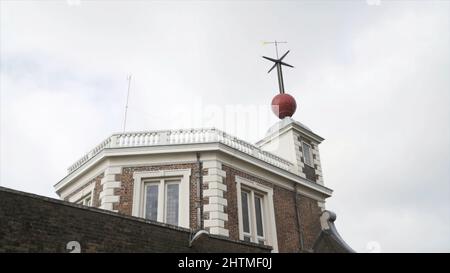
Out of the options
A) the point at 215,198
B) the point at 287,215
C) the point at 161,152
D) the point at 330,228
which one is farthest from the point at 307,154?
the point at 161,152

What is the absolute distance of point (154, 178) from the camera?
52.2 ft

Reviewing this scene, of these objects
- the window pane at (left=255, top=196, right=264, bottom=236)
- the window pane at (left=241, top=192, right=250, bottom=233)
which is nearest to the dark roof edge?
the window pane at (left=255, top=196, right=264, bottom=236)

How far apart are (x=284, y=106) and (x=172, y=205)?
11.1m

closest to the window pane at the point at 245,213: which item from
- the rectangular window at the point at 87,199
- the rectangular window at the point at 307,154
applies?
the rectangular window at the point at 307,154

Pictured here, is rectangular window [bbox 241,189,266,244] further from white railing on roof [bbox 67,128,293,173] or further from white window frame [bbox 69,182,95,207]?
white window frame [bbox 69,182,95,207]

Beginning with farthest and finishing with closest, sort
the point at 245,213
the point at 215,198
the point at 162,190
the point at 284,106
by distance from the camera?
the point at 284,106, the point at 245,213, the point at 162,190, the point at 215,198

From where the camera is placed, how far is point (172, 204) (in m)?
15.7

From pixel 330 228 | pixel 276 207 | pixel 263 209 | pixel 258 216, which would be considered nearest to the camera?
pixel 258 216

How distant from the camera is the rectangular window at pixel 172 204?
1538 cm

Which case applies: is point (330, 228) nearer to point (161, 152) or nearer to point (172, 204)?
point (172, 204)

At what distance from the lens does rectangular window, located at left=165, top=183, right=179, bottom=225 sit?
15.4 metres

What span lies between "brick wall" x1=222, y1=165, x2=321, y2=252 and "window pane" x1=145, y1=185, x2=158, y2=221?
2711 mm
